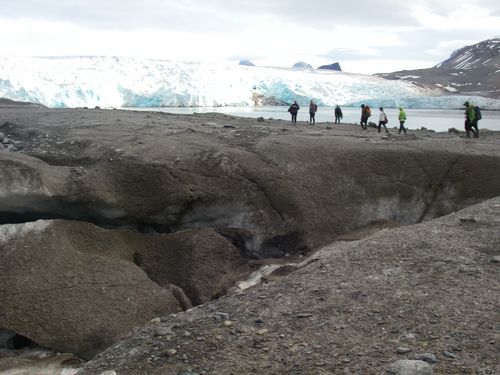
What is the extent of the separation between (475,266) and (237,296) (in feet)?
8.52

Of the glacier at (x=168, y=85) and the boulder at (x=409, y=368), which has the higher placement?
the glacier at (x=168, y=85)

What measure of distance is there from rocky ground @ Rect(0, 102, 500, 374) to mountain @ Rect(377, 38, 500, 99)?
237 ft

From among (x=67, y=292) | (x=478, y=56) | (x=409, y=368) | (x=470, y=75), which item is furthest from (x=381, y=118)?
→ (x=478, y=56)

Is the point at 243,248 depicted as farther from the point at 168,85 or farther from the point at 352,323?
the point at 168,85

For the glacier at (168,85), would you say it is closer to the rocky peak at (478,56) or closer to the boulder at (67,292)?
the boulder at (67,292)

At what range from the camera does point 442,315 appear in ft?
16.7

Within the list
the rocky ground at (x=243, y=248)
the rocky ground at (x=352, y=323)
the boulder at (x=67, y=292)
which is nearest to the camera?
the rocky ground at (x=352, y=323)

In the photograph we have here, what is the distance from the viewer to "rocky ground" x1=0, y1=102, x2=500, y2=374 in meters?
4.97

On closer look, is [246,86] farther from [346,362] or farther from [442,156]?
[346,362]

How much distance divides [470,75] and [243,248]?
114 m

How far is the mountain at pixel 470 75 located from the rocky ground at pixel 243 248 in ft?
237

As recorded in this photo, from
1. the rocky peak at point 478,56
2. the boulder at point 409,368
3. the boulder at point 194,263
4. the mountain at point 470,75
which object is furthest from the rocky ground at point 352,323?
the rocky peak at point 478,56

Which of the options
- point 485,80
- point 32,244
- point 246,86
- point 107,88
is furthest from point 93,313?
point 485,80

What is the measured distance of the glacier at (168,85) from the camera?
4081 centimetres
